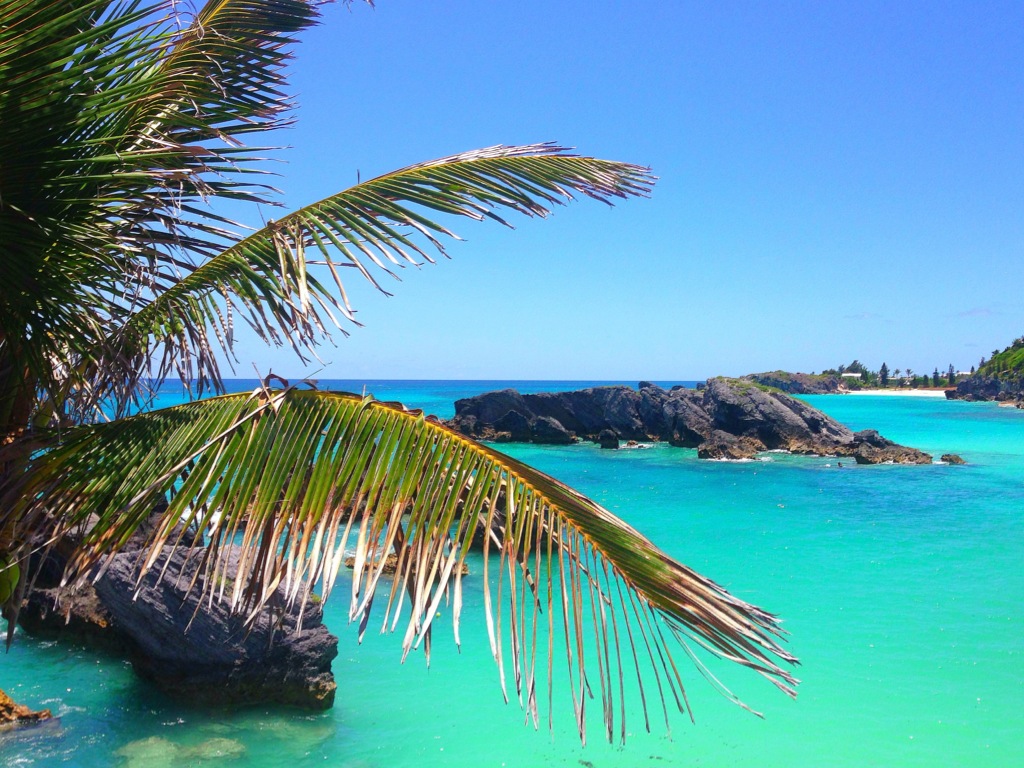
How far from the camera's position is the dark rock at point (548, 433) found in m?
51.5

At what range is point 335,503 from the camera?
3.00m

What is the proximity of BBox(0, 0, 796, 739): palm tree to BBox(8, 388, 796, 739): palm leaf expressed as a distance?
1 centimetres

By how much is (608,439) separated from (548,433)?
4.67 m

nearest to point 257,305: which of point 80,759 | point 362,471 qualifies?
point 362,471

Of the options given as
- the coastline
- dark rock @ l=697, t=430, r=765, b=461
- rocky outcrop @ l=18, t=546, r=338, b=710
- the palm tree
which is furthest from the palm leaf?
the coastline

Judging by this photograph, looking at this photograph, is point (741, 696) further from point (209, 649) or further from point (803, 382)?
point (803, 382)

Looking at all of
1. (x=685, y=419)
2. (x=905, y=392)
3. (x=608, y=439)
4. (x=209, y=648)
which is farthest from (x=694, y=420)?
(x=905, y=392)

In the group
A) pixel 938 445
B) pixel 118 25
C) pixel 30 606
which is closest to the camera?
pixel 118 25

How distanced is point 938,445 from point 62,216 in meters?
54.5

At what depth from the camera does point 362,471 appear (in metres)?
3.05

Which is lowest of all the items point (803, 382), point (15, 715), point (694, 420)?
point (15, 715)

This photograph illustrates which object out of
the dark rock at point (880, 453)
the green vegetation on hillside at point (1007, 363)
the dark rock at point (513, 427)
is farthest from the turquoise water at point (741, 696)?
the green vegetation on hillside at point (1007, 363)

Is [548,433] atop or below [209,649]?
below

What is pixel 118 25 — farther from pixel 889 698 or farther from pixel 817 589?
pixel 817 589
